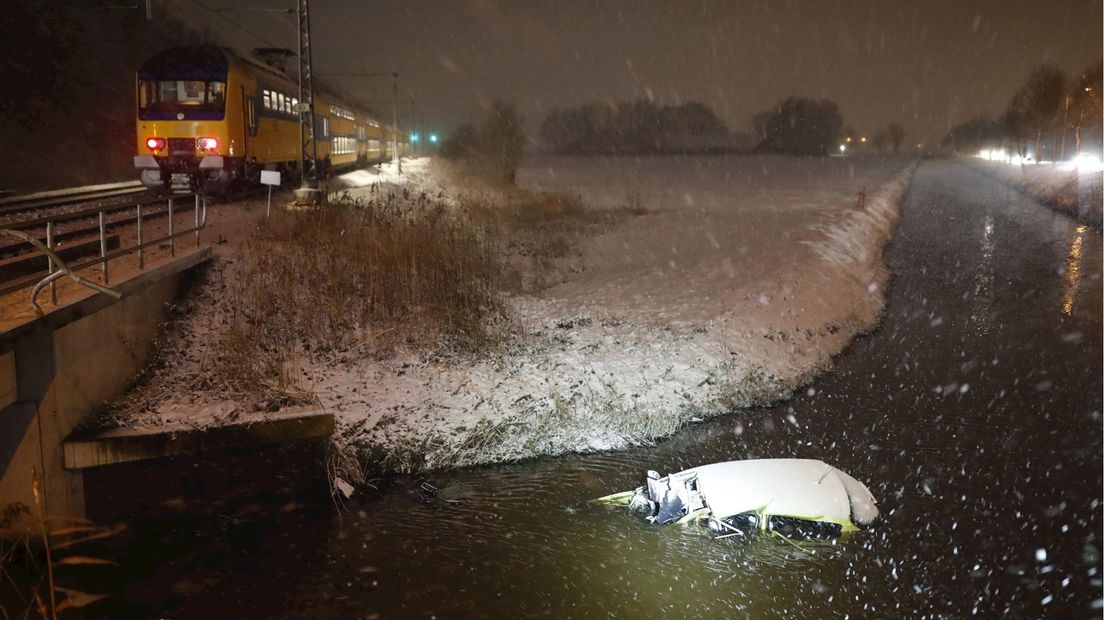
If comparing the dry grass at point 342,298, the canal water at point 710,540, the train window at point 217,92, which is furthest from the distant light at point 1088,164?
the train window at point 217,92

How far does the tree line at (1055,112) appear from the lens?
189 feet

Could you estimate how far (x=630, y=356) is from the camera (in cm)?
1355

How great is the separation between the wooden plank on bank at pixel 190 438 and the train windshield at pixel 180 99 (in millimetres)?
11325

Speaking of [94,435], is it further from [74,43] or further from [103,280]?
[74,43]

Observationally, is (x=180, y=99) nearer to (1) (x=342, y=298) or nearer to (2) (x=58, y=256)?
(1) (x=342, y=298)

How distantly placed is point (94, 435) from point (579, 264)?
13.2 metres

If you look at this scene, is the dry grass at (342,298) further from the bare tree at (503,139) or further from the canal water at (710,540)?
the bare tree at (503,139)

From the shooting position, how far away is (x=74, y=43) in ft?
112

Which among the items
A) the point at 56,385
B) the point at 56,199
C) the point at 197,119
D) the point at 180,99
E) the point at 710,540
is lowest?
the point at 710,540

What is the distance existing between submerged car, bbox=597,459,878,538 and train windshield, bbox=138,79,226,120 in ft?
47.6

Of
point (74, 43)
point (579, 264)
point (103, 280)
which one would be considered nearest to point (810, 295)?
point (579, 264)

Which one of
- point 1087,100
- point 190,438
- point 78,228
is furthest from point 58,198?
point 1087,100

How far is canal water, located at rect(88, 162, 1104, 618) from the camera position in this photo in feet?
24.0

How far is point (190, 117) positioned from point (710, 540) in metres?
15.8
